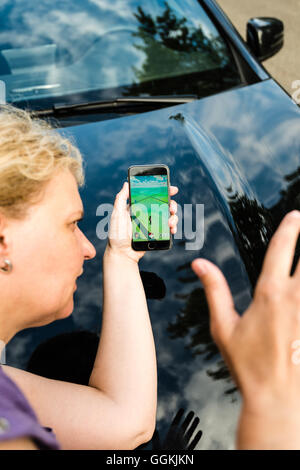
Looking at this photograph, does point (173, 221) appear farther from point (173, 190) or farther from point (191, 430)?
point (191, 430)

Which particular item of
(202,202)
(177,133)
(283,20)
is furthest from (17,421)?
(283,20)

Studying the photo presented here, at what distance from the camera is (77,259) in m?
1.26

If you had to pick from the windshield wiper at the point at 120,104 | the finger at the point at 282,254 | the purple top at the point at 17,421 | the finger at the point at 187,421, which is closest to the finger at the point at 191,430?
the finger at the point at 187,421

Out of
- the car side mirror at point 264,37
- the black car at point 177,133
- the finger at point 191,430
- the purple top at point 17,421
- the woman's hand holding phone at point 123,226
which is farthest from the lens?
the car side mirror at point 264,37

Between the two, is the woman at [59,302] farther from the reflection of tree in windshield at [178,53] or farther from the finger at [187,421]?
the reflection of tree in windshield at [178,53]

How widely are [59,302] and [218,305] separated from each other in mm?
588

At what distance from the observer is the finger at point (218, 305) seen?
713 mm

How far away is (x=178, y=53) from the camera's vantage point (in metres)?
2.29

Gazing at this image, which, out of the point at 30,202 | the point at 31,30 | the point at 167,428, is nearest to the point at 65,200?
the point at 30,202

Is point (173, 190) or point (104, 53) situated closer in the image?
point (173, 190)

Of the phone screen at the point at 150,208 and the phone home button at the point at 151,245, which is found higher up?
the phone screen at the point at 150,208

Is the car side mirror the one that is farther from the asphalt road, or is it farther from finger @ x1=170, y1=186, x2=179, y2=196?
the asphalt road

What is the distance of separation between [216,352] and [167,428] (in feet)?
0.73
